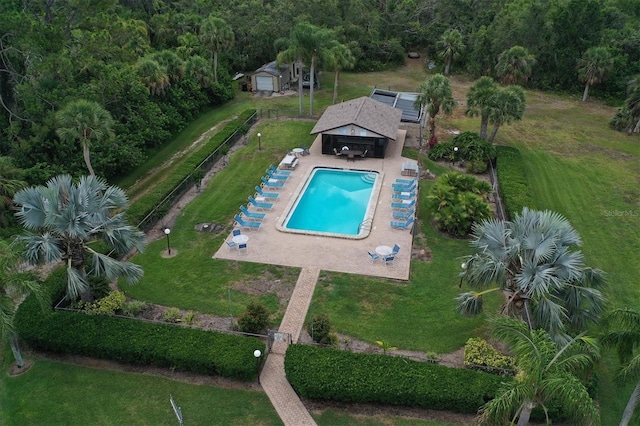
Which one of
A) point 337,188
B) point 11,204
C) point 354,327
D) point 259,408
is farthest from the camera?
point 337,188

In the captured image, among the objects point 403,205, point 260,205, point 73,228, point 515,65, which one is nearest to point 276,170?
point 260,205

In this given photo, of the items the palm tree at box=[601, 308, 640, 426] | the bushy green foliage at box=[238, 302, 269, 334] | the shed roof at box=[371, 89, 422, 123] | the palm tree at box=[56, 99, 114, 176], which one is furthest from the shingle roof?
the palm tree at box=[601, 308, 640, 426]

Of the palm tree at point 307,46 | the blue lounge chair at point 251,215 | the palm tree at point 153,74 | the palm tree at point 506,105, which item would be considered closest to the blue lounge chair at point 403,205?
the blue lounge chair at point 251,215

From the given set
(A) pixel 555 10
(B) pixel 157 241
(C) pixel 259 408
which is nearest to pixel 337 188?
(B) pixel 157 241

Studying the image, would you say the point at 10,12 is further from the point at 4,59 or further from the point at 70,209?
the point at 70,209

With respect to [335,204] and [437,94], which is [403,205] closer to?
[335,204]
